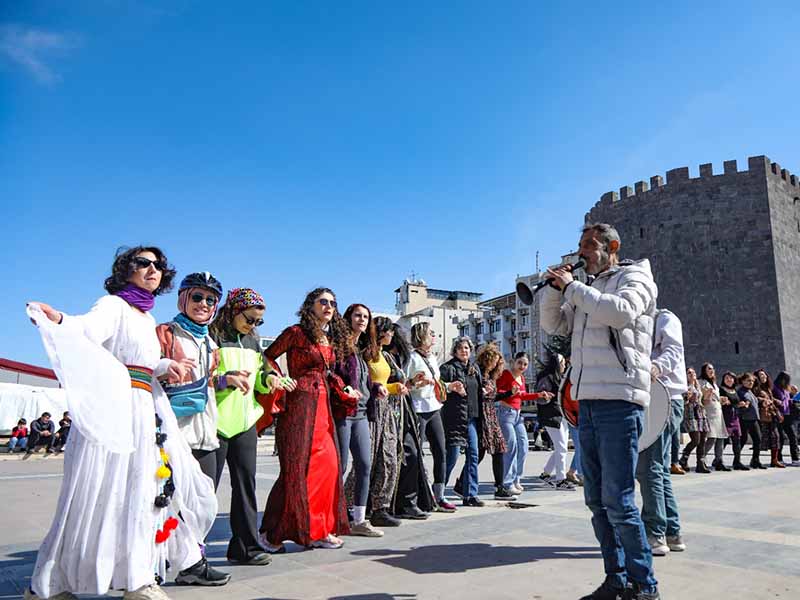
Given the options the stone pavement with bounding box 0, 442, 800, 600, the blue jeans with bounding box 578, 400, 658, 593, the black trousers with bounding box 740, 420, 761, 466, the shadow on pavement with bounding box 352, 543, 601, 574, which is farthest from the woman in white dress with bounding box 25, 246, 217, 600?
the black trousers with bounding box 740, 420, 761, 466

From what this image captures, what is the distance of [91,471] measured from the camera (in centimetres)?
300

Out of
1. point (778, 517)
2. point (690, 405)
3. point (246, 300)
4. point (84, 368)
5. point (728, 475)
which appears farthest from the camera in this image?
point (690, 405)

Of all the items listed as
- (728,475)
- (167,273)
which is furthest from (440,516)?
(728,475)

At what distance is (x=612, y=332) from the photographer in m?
3.34

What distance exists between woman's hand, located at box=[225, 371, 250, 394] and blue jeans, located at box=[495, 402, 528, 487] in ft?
14.3

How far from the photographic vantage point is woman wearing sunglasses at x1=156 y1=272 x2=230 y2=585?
11.9ft

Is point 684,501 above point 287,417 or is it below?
below

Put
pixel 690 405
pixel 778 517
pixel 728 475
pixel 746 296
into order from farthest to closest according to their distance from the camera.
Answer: pixel 746 296 → pixel 690 405 → pixel 728 475 → pixel 778 517

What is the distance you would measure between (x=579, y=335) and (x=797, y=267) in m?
32.8

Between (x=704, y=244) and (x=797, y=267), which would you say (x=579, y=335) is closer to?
(x=704, y=244)

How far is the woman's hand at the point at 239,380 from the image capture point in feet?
13.0

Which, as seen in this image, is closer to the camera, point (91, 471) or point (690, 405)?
point (91, 471)

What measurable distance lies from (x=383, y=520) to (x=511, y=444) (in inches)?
102

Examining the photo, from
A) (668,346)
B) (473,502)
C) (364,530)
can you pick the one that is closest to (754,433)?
(473,502)
